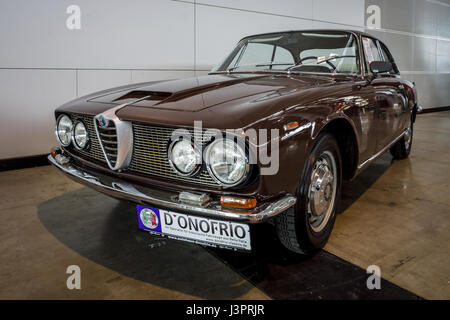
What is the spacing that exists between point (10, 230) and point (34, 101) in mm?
2016

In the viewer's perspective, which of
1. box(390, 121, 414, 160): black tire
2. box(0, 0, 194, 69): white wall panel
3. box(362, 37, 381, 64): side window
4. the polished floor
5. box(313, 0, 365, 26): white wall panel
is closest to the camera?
the polished floor

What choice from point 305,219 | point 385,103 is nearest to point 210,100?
point 305,219

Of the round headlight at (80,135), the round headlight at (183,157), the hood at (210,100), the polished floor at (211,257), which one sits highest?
the hood at (210,100)

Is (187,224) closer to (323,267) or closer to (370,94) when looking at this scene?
(323,267)

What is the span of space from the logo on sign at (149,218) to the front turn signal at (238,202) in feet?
1.26

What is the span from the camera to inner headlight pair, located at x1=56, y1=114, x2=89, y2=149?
2.06 m

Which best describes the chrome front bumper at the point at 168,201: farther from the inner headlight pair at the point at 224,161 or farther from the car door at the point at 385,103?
the car door at the point at 385,103

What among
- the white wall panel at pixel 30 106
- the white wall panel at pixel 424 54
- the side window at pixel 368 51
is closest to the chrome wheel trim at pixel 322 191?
the side window at pixel 368 51

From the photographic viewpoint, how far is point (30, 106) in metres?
3.85

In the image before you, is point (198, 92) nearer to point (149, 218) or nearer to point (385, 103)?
point (149, 218)

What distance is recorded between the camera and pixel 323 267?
1.81m

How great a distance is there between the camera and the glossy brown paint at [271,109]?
58.7 inches

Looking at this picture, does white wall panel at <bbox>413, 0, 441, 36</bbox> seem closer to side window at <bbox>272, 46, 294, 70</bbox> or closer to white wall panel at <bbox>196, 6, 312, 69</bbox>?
white wall panel at <bbox>196, 6, 312, 69</bbox>

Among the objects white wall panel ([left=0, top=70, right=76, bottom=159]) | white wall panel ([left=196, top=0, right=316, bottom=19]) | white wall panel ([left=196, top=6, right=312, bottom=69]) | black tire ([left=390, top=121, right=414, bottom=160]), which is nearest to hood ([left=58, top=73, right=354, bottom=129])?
white wall panel ([left=0, top=70, right=76, bottom=159])
